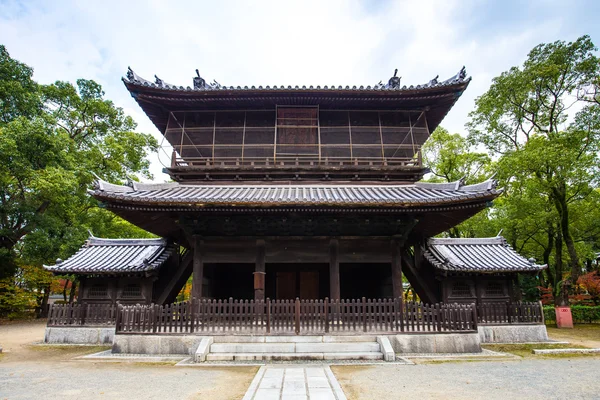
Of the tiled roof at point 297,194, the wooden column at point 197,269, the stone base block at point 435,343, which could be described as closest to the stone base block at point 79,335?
the wooden column at point 197,269

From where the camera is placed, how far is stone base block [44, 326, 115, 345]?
1438 centimetres

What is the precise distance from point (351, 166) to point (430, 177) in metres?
22.6

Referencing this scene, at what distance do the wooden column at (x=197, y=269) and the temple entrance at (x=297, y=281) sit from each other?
168 inches

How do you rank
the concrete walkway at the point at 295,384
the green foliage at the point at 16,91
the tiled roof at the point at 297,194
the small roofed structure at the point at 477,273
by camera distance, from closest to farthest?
1. the concrete walkway at the point at 295,384
2. the tiled roof at the point at 297,194
3. the small roofed structure at the point at 477,273
4. the green foliage at the point at 16,91

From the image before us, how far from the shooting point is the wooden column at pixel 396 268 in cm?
1304

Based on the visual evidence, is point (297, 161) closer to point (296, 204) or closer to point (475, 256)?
point (296, 204)

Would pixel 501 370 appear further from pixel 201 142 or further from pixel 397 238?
pixel 201 142

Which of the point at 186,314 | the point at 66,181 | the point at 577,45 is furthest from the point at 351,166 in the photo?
the point at 66,181

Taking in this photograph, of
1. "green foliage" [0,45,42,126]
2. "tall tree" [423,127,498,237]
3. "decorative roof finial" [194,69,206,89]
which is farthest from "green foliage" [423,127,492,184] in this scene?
"green foliage" [0,45,42,126]

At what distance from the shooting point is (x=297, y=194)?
1322cm

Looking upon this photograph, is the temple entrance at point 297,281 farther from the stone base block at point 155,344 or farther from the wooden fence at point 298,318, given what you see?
the stone base block at point 155,344

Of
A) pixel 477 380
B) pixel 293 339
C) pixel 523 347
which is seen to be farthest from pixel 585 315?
pixel 293 339

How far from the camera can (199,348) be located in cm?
1043

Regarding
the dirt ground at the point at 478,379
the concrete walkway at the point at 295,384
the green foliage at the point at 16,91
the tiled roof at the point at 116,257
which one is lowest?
the dirt ground at the point at 478,379
